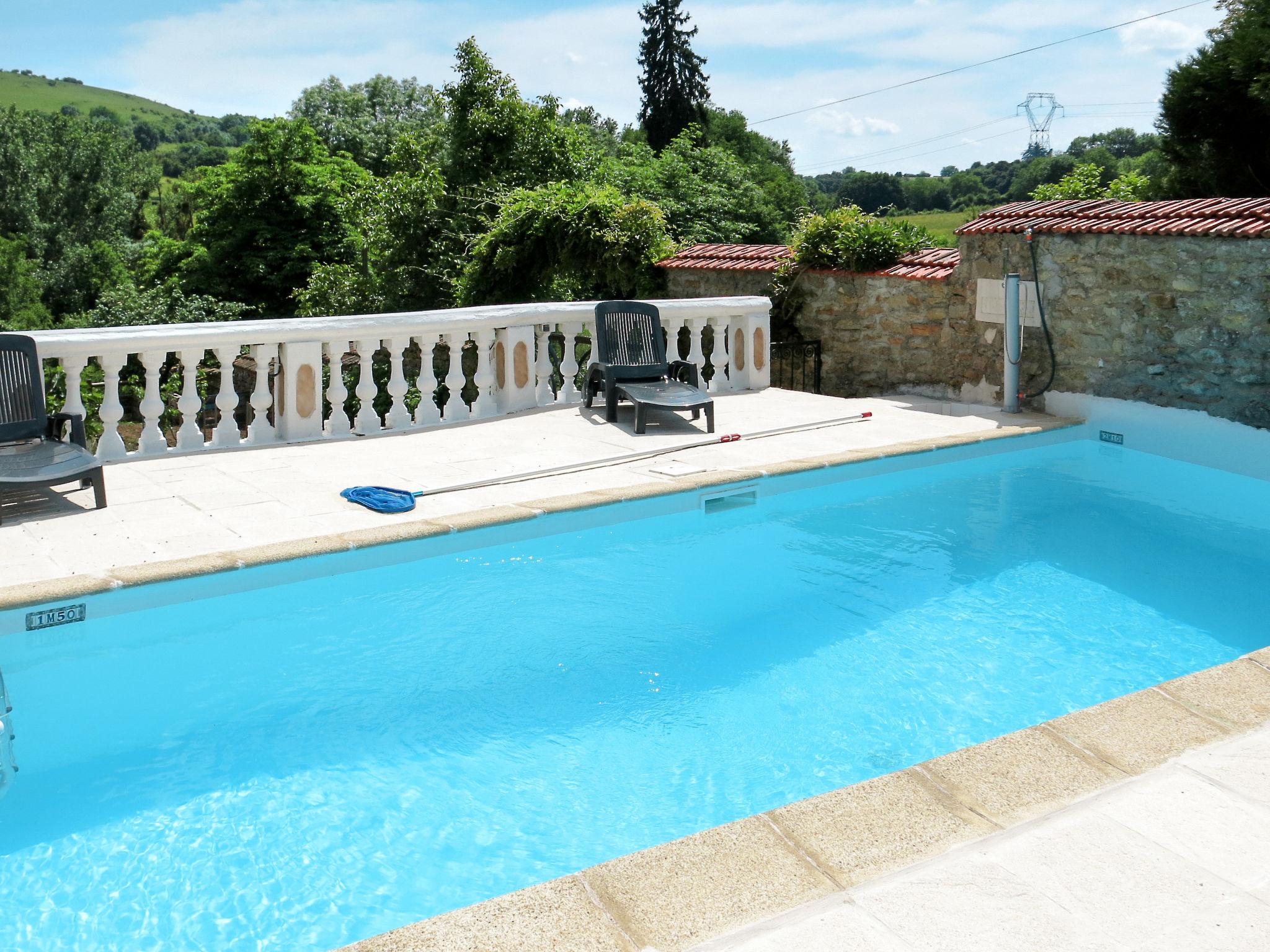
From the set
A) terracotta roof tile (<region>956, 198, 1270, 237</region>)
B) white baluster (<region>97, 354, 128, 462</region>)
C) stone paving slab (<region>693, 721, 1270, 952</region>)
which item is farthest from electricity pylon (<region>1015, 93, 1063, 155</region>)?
stone paving slab (<region>693, 721, 1270, 952</region>)

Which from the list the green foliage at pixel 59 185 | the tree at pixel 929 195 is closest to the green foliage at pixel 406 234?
the green foliage at pixel 59 185

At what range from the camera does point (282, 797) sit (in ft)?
12.6

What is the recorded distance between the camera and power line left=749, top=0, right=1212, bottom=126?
24469mm

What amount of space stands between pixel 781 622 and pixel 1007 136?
188ft

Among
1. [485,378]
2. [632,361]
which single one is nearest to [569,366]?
[632,361]

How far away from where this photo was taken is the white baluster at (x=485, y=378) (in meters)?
9.05

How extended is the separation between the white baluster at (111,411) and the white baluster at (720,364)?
5392mm

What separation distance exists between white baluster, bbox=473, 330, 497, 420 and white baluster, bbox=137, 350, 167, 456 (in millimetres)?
2486

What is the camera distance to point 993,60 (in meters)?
35.0

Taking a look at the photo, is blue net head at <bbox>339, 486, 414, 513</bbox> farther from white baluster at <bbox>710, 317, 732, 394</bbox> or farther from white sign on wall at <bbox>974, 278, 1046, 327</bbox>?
white sign on wall at <bbox>974, 278, 1046, 327</bbox>

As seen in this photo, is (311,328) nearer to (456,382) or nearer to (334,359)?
(334,359)

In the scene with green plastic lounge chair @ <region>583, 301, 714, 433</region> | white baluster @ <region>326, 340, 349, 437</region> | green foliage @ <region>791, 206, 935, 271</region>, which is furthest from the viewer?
green foliage @ <region>791, 206, 935, 271</region>

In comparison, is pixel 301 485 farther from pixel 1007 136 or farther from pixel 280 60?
pixel 1007 136

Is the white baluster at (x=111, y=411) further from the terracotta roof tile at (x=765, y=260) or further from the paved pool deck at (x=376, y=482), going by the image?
the terracotta roof tile at (x=765, y=260)
